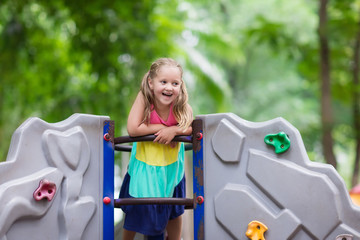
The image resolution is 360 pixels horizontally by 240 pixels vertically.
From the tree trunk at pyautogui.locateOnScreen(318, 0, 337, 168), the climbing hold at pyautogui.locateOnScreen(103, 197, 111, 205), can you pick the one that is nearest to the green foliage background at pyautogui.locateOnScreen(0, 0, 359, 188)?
the tree trunk at pyautogui.locateOnScreen(318, 0, 337, 168)

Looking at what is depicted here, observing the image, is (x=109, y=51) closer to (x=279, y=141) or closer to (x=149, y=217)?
(x=149, y=217)

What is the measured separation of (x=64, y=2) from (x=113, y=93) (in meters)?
2.06

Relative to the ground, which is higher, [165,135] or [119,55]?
[119,55]

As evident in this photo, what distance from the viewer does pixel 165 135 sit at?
2.55m

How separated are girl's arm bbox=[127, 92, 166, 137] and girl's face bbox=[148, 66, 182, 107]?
103 millimetres

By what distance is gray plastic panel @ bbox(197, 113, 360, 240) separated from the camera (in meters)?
2.30

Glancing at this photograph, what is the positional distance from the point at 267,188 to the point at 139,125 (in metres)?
0.73

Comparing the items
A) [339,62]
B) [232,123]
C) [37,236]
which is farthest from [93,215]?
[339,62]

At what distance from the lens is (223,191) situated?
8.33 ft

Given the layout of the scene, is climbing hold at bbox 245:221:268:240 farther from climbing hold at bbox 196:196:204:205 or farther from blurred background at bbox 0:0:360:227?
blurred background at bbox 0:0:360:227

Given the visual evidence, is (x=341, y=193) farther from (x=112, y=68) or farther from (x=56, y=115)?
(x=56, y=115)

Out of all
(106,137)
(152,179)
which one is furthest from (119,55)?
(152,179)

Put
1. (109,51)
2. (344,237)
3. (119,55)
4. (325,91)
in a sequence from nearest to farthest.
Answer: (344,237)
(325,91)
(109,51)
(119,55)

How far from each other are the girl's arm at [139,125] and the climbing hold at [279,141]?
0.57 metres
